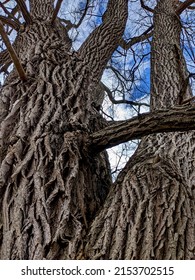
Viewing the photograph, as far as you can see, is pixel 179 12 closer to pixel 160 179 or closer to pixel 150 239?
pixel 160 179

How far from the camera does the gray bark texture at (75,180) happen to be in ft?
4.20

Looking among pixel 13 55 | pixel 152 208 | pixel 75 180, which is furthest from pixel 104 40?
pixel 152 208

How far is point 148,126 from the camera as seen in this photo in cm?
153

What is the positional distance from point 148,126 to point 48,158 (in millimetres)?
439

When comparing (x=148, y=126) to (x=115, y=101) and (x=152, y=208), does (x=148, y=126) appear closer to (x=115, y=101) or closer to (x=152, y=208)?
(x=152, y=208)

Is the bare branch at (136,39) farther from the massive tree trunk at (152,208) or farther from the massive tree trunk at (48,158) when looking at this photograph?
the massive tree trunk at (152,208)

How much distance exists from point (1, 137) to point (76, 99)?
1.54 feet

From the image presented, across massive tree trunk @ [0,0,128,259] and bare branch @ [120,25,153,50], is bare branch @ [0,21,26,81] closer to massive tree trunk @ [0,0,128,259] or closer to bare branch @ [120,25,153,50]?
massive tree trunk @ [0,0,128,259]

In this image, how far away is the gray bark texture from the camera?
4.20ft

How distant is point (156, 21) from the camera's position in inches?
135

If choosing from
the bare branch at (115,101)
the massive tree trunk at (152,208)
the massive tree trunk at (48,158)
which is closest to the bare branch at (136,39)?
the bare branch at (115,101)

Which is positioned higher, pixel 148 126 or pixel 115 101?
pixel 115 101
